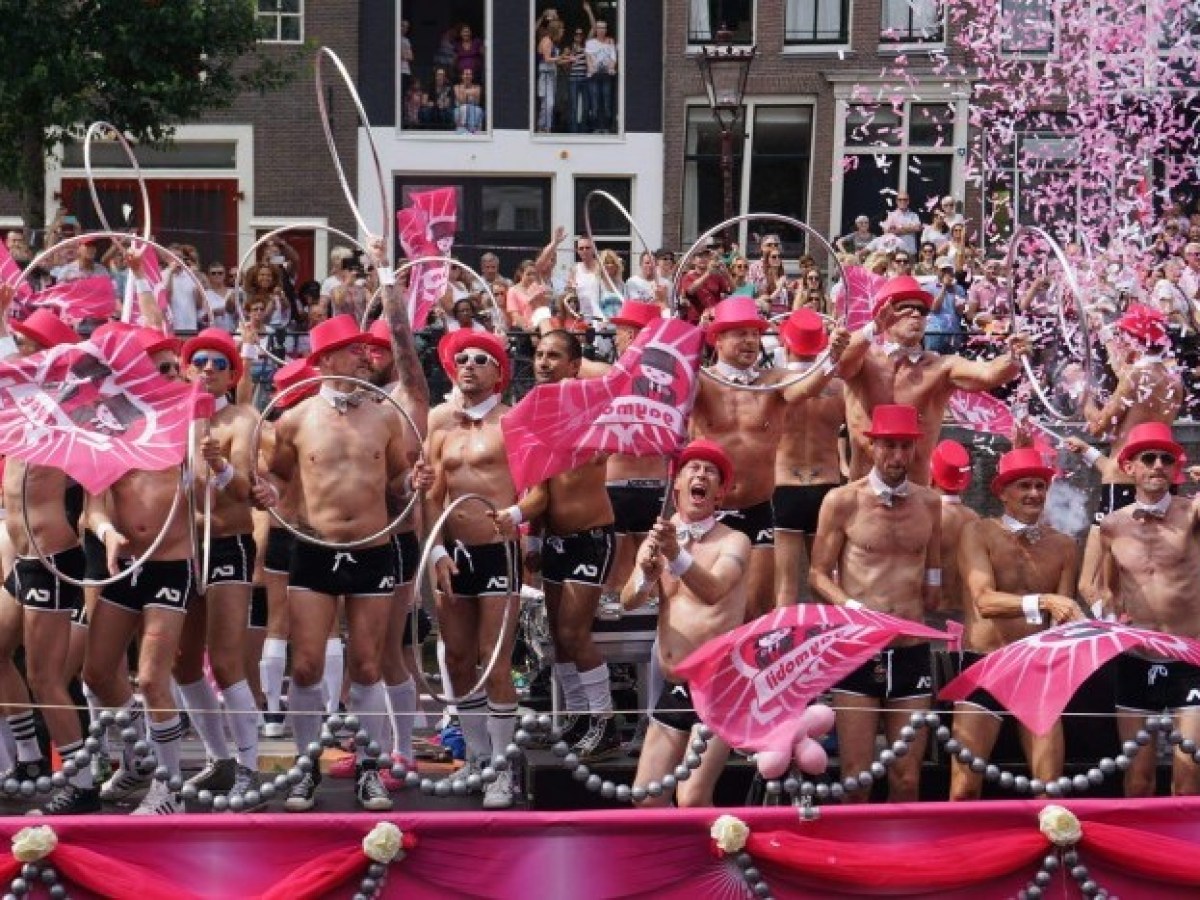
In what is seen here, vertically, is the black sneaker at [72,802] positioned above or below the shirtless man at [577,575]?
below

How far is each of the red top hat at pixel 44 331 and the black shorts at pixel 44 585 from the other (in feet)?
3.02

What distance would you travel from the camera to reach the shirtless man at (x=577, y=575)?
10.2 meters

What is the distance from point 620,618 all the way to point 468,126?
1631cm

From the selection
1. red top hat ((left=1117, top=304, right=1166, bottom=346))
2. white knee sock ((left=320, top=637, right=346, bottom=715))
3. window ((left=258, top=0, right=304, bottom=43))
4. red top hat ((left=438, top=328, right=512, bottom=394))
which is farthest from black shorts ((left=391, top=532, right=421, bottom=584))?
window ((left=258, top=0, right=304, bottom=43))

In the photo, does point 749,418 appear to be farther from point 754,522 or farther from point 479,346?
point 479,346

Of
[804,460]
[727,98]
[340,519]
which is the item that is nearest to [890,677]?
[804,460]

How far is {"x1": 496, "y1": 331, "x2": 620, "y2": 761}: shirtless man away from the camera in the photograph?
10.2 metres

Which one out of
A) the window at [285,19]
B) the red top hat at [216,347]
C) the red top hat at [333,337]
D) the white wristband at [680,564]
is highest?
the window at [285,19]

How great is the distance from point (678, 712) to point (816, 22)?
18282mm

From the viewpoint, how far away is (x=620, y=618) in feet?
→ 34.8

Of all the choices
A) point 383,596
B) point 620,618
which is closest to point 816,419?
point 620,618

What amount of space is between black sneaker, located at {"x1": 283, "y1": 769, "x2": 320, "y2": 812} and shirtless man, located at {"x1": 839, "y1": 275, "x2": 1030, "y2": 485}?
345cm

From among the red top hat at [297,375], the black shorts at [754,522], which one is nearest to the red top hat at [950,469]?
the black shorts at [754,522]

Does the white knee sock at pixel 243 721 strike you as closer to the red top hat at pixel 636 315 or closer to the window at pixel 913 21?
the red top hat at pixel 636 315
